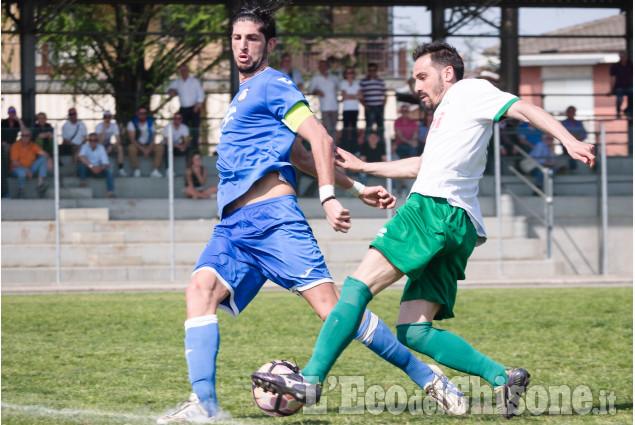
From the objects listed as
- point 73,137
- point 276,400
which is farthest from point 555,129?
point 73,137

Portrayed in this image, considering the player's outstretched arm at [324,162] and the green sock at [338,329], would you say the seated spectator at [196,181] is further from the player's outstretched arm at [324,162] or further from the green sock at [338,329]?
the green sock at [338,329]

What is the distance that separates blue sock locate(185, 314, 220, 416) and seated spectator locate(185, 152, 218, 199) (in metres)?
11.6

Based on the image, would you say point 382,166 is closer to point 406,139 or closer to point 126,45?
point 406,139

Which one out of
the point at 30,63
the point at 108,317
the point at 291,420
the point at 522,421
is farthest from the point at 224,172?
the point at 30,63

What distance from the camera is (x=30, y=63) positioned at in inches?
824

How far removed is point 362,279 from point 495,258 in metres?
12.6

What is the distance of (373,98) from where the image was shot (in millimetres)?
18406

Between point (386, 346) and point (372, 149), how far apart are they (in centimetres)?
1172

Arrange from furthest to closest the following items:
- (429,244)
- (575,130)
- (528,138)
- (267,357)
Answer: (575,130) < (528,138) < (267,357) < (429,244)

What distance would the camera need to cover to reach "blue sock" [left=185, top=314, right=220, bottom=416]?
4.38 m

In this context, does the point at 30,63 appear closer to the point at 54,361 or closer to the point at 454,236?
the point at 54,361

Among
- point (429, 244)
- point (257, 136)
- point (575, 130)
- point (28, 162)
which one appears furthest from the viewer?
point (575, 130)

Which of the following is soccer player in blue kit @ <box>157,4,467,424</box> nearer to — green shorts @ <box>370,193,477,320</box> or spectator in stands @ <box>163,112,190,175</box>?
green shorts @ <box>370,193,477,320</box>

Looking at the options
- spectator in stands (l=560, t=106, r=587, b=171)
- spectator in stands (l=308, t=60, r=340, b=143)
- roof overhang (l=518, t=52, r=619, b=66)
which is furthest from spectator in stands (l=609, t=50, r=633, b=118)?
roof overhang (l=518, t=52, r=619, b=66)
